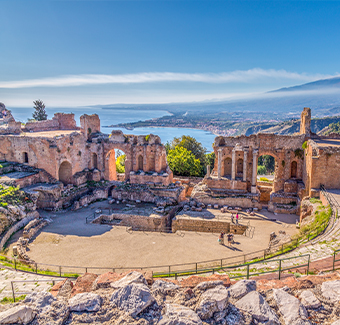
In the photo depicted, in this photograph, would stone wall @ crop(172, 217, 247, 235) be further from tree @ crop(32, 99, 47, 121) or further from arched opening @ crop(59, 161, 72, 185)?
tree @ crop(32, 99, 47, 121)

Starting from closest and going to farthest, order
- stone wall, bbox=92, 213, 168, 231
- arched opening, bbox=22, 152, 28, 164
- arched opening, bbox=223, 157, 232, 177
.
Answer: stone wall, bbox=92, 213, 168, 231
arched opening, bbox=22, 152, 28, 164
arched opening, bbox=223, 157, 232, 177

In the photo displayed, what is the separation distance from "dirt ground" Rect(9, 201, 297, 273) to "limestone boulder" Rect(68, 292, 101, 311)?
370 inches

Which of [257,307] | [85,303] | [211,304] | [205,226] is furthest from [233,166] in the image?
[85,303]

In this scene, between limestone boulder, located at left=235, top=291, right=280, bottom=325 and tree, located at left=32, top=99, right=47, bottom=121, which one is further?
tree, located at left=32, top=99, right=47, bottom=121

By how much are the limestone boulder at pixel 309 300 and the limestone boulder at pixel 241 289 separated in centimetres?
113

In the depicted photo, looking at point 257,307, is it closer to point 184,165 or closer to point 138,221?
point 138,221

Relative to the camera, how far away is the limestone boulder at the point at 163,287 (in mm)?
6984

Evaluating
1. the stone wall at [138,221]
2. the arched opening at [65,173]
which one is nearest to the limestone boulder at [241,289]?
the stone wall at [138,221]

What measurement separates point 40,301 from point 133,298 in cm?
213

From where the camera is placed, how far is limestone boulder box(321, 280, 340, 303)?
Result: 674 centimetres

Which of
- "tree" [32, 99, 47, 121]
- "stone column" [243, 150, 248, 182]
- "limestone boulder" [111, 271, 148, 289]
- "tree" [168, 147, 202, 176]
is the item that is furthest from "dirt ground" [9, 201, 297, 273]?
"tree" [32, 99, 47, 121]

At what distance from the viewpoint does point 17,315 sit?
5.78m

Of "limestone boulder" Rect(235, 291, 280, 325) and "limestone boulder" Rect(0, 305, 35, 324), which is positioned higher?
"limestone boulder" Rect(0, 305, 35, 324)

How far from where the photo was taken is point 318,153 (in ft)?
74.7
